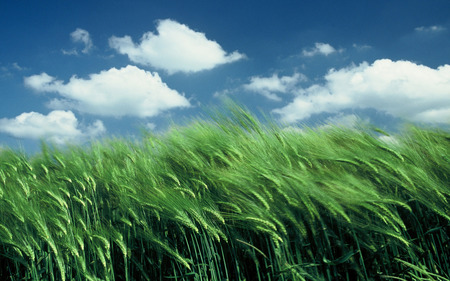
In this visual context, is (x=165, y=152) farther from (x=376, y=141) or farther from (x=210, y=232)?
(x=376, y=141)

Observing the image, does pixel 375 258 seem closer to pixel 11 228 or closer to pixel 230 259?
pixel 230 259

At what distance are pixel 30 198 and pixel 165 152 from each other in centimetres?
86

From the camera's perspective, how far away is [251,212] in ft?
5.48

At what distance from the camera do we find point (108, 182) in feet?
7.54

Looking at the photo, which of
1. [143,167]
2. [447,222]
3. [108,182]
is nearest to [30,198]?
[108,182]

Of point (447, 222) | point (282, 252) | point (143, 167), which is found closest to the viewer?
point (282, 252)

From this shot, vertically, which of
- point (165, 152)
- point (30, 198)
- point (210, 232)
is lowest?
point (210, 232)

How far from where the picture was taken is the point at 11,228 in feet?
6.66

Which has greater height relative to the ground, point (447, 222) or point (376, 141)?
point (376, 141)

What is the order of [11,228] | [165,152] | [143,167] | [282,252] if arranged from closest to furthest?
[282,252] → [11,228] → [143,167] → [165,152]

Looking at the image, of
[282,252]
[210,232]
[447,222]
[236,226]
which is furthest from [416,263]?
[210,232]

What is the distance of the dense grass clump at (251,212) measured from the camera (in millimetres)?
1657

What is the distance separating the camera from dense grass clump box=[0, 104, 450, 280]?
65.2 inches

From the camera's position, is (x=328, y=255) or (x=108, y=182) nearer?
(x=328, y=255)
